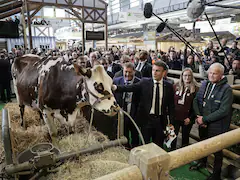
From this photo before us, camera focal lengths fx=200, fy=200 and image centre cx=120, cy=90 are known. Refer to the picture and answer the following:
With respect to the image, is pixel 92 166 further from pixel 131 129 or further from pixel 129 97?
pixel 129 97

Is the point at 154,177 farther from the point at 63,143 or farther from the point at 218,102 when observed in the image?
the point at 63,143

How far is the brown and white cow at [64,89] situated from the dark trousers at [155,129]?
2.30ft

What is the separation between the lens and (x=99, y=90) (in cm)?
259

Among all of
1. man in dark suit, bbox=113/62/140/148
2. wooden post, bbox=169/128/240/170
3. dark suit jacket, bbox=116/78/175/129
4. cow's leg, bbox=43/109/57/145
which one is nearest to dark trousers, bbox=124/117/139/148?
man in dark suit, bbox=113/62/140/148

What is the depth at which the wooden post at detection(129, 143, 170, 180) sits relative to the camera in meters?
1.03

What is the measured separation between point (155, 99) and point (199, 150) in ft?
5.36

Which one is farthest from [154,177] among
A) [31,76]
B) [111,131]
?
[31,76]

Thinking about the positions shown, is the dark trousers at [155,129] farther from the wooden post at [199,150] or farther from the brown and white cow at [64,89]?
the wooden post at [199,150]

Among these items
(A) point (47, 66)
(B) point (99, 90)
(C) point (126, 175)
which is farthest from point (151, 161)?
(A) point (47, 66)

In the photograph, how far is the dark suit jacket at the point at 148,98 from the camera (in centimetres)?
290

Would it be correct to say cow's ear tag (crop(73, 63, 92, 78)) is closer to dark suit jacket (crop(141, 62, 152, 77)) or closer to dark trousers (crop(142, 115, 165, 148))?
dark trousers (crop(142, 115, 165, 148))

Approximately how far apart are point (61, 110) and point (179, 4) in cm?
1954

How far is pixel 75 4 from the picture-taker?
36.8 ft

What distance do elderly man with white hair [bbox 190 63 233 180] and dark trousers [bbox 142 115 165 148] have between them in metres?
0.58
